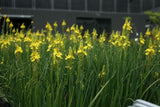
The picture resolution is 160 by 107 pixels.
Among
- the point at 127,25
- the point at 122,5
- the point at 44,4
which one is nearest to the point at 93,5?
the point at 122,5

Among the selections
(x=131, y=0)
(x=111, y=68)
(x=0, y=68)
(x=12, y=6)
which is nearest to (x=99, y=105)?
(x=111, y=68)

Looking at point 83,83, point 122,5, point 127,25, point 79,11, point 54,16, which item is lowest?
point 83,83

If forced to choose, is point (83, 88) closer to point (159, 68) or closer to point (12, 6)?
point (159, 68)

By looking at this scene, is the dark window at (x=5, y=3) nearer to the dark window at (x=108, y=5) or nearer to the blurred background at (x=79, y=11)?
the blurred background at (x=79, y=11)

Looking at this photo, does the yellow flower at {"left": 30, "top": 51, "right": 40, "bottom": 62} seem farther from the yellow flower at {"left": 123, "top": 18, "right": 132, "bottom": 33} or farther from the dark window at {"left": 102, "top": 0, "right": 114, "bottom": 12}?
the dark window at {"left": 102, "top": 0, "right": 114, "bottom": 12}

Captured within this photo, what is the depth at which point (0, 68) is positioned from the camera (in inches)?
92.4

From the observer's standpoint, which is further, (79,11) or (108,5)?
(108,5)

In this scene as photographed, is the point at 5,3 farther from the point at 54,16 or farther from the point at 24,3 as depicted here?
the point at 54,16

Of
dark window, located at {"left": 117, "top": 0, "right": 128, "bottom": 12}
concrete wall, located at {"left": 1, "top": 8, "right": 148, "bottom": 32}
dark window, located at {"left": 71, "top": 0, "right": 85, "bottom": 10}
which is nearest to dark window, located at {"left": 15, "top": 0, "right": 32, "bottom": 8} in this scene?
concrete wall, located at {"left": 1, "top": 8, "right": 148, "bottom": 32}

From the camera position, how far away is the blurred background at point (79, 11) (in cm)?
1748

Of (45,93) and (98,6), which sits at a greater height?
(98,6)

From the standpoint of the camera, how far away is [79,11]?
61.8ft

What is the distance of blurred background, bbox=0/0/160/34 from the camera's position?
Result: 57.4ft

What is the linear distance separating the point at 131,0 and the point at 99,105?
811 inches
